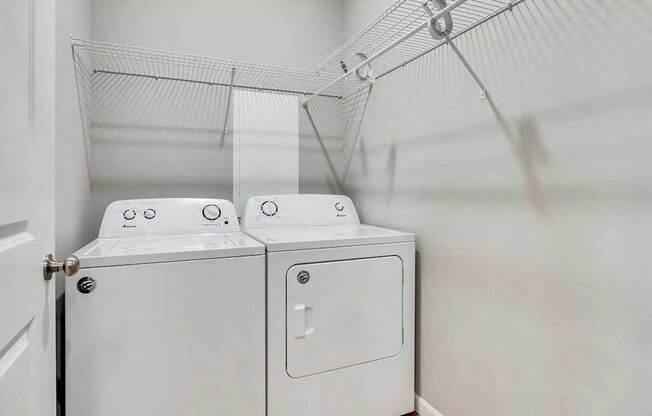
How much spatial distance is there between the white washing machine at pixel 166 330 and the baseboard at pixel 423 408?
810 mm

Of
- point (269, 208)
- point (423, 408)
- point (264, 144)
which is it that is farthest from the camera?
point (264, 144)

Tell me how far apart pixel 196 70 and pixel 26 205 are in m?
1.64

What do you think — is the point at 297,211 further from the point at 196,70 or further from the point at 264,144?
the point at 196,70

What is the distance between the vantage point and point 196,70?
2072 millimetres

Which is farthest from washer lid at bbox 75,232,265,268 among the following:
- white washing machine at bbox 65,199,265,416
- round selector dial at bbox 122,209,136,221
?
round selector dial at bbox 122,209,136,221

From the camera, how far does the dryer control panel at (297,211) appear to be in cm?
194

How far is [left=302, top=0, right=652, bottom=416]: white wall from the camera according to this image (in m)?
0.92

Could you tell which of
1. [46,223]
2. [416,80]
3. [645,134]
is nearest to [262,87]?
[416,80]

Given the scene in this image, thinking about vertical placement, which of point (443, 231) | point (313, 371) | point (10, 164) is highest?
point (10, 164)

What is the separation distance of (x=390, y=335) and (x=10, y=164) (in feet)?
4.94

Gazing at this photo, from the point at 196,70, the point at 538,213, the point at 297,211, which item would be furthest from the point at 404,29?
the point at 196,70

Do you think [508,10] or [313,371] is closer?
[508,10]

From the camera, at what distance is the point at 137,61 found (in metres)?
1.92

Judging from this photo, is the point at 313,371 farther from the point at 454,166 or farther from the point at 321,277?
the point at 454,166
